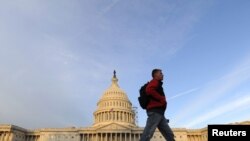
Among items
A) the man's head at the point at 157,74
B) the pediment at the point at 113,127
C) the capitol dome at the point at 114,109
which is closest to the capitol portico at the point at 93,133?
the pediment at the point at 113,127

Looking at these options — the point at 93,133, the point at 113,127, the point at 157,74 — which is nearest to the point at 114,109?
the point at 93,133

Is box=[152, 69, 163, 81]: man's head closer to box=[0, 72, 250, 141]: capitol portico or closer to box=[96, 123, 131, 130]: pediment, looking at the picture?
box=[0, 72, 250, 141]: capitol portico

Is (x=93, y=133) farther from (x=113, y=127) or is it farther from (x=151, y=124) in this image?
(x=151, y=124)

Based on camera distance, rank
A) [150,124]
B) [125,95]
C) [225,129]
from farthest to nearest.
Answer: [125,95] < [225,129] < [150,124]

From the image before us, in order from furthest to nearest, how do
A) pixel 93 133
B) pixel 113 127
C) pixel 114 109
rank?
pixel 114 109
pixel 93 133
pixel 113 127

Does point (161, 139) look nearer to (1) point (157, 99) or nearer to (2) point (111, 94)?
(2) point (111, 94)

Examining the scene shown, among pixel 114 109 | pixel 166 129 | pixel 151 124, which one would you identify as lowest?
pixel 166 129

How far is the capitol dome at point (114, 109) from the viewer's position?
120875 millimetres

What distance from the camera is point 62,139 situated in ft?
344

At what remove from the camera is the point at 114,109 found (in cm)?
12188

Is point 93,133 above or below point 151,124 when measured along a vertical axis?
above

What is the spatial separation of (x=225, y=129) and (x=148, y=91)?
3880 millimetres

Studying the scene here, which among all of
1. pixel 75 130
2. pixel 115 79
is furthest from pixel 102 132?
Answer: pixel 115 79

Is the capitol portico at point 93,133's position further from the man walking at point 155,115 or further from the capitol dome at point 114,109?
the man walking at point 155,115
